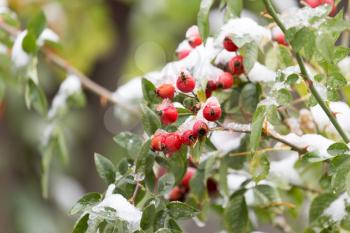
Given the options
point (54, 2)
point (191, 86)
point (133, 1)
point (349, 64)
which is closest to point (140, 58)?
point (133, 1)

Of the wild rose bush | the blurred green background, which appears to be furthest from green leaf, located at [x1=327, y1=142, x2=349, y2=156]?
the blurred green background

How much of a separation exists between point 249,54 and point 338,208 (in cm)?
23

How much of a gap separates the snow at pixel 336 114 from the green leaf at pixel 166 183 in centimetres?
21

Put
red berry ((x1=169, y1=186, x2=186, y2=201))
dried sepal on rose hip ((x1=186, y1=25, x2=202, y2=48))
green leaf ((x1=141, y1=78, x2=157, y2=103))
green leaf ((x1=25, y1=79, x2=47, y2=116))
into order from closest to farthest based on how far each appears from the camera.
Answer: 1. green leaf ((x1=141, y1=78, x2=157, y2=103))
2. dried sepal on rose hip ((x1=186, y1=25, x2=202, y2=48))
3. red berry ((x1=169, y1=186, x2=186, y2=201))
4. green leaf ((x1=25, y1=79, x2=47, y2=116))

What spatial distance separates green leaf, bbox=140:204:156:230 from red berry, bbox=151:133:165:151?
0.06 metres

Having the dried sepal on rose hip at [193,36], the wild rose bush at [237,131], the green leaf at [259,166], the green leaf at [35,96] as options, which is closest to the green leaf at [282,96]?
the wild rose bush at [237,131]

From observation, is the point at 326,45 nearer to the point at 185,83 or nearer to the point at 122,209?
the point at 185,83

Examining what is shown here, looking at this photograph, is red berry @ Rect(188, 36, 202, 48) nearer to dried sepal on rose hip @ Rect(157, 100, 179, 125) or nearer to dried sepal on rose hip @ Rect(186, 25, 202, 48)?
dried sepal on rose hip @ Rect(186, 25, 202, 48)

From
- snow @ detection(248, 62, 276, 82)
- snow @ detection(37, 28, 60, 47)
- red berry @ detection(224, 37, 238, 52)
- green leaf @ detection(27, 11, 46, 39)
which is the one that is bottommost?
snow @ detection(248, 62, 276, 82)

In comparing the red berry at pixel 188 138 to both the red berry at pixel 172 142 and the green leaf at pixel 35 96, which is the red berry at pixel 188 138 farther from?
the green leaf at pixel 35 96

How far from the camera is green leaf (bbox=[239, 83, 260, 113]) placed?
876 millimetres

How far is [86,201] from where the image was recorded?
75 centimetres

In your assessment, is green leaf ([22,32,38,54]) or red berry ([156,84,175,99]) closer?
red berry ([156,84,175,99])

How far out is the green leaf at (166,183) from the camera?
0.82m
